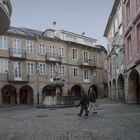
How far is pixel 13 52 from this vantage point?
40812 mm

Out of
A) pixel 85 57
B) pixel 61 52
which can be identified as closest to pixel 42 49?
pixel 61 52

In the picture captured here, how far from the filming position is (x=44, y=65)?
44.3m

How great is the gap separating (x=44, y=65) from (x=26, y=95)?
4932 millimetres

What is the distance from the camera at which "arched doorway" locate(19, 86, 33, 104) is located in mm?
42781

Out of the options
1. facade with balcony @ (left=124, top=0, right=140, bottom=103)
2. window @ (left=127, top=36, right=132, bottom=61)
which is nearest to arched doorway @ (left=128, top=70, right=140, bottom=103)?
facade with balcony @ (left=124, top=0, right=140, bottom=103)

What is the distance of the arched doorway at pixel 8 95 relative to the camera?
4078 cm

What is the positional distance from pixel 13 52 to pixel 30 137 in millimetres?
31907

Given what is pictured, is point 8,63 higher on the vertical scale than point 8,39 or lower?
lower

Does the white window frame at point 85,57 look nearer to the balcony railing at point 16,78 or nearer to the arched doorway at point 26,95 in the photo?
the arched doorway at point 26,95

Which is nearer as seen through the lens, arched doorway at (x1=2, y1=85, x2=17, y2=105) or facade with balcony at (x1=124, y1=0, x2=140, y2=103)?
facade with balcony at (x1=124, y1=0, x2=140, y2=103)

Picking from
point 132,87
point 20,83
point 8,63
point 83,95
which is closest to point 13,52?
point 8,63

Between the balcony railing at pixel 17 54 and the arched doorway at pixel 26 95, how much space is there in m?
4.34

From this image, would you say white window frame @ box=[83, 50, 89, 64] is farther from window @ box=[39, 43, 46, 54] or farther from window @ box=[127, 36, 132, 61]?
Result: window @ box=[127, 36, 132, 61]

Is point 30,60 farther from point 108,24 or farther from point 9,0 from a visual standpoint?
point 9,0
